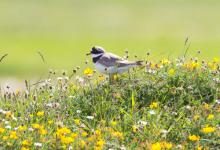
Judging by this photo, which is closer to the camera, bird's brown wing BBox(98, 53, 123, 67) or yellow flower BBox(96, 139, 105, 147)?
yellow flower BBox(96, 139, 105, 147)

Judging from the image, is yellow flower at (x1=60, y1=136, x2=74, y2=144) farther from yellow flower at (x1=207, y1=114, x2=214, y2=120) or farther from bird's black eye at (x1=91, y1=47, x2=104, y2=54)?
bird's black eye at (x1=91, y1=47, x2=104, y2=54)

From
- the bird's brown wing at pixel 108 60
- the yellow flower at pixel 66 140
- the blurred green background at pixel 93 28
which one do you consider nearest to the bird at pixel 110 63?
the bird's brown wing at pixel 108 60

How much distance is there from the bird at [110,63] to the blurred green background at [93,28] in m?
14.2

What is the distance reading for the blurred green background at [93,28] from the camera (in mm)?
30381

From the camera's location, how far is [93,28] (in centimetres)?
3791

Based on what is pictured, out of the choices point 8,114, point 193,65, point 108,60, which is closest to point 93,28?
point 108,60

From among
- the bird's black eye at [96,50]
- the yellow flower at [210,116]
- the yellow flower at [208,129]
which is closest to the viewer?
the yellow flower at [208,129]

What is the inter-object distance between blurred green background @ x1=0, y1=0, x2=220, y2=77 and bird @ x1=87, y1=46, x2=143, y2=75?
46.4ft

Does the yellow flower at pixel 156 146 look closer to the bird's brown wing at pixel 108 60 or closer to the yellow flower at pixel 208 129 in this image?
the yellow flower at pixel 208 129

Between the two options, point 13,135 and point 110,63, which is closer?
point 13,135

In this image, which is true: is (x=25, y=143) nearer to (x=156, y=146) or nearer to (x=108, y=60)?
(x=156, y=146)

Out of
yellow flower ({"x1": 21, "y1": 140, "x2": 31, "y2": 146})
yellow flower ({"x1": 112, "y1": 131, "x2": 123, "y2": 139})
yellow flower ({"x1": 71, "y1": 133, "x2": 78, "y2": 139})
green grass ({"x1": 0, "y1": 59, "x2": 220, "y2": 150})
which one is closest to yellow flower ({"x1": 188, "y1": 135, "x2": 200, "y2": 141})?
green grass ({"x1": 0, "y1": 59, "x2": 220, "y2": 150})

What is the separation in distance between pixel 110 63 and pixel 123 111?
1.63 metres

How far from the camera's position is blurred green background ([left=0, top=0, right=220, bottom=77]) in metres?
30.4
